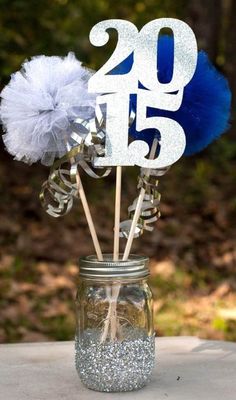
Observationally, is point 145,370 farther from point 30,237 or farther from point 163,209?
point 163,209

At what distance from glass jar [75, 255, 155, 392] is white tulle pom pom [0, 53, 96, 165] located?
7.7 inches

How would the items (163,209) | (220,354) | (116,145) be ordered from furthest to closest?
(163,209) → (220,354) → (116,145)

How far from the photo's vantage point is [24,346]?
5.29 ft

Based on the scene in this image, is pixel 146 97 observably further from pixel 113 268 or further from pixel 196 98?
pixel 113 268

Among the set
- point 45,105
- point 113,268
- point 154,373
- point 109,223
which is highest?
point 45,105

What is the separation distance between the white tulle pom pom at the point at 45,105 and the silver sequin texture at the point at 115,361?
0.30 metres

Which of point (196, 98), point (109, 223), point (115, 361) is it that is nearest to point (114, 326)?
point (115, 361)

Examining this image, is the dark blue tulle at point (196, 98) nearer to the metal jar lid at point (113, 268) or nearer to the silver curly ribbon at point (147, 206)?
the silver curly ribbon at point (147, 206)

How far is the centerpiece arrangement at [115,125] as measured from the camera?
4.25 ft

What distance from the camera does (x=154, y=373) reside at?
1431mm

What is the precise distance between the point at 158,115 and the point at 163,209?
2.62m

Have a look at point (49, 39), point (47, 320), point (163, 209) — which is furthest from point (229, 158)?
point (47, 320)

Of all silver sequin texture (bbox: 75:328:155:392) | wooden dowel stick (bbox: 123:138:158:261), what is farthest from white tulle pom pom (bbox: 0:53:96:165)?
silver sequin texture (bbox: 75:328:155:392)

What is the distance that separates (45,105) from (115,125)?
0.36 feet
